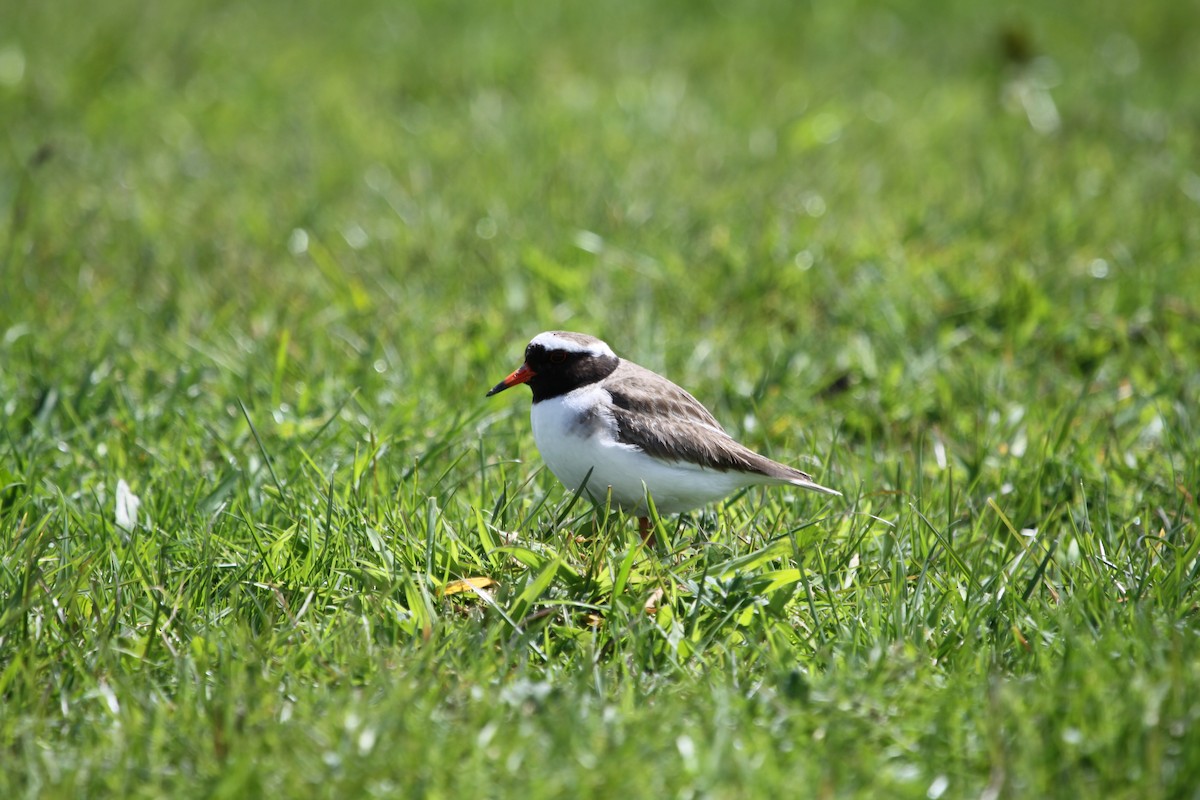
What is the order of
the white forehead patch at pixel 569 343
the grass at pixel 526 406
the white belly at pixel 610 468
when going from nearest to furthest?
the grass at pixel 526 406, the white belly at pixel 610 468, the white forehead patch at pixel 569 343

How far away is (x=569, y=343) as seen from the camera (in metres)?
4.61

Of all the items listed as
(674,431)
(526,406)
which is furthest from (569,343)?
(526,406)

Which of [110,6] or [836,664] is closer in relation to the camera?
[836,664]

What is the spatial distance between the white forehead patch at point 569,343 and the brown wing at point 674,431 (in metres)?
0.15

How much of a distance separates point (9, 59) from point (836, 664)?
8817 millimetres

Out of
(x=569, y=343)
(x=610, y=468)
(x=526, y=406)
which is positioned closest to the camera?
(x=610, y=468)

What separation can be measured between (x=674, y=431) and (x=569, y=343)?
0.56 m

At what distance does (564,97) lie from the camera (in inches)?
373

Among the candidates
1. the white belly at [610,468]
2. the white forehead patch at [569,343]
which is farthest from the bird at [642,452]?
the white forehead patch at [569,343]

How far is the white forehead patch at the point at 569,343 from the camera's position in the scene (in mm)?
4590

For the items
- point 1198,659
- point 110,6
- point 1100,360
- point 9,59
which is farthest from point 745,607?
point 110,6

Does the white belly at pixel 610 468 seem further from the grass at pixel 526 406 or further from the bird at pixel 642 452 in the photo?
the grass at pixel 526 406

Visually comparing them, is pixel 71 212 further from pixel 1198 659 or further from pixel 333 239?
pixel 1198 659

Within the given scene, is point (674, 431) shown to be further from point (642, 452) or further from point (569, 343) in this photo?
point (569, 343)
